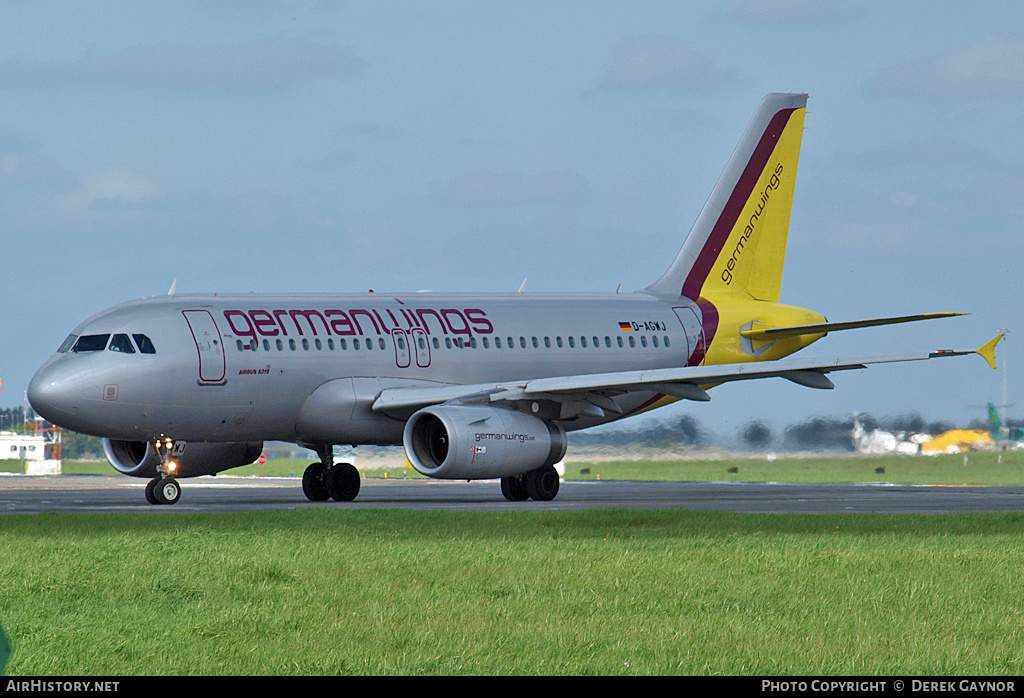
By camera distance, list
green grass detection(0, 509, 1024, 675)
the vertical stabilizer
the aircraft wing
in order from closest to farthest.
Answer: green grass detection(0, 509, 1024, 675) → the aircraft wing → the vertical stabilizer

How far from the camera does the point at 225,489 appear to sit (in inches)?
1529

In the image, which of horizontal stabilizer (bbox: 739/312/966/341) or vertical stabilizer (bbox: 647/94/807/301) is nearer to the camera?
horizontal stabilizer (bbox: 739/312/966/341)

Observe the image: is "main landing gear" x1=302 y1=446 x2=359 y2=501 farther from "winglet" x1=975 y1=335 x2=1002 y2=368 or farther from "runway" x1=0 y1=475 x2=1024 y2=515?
"winglet" x1=975 y1=335 x2=1002 y2=368

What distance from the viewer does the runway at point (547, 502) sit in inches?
1080

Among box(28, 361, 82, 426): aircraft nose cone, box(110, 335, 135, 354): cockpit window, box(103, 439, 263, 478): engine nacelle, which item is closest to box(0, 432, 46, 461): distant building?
box(103, 439, 263, 478): engine nacelle

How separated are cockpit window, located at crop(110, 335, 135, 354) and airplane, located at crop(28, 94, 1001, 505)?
2 cm

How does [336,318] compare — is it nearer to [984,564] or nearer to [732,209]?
[732,209]

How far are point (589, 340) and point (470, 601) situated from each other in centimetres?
2237

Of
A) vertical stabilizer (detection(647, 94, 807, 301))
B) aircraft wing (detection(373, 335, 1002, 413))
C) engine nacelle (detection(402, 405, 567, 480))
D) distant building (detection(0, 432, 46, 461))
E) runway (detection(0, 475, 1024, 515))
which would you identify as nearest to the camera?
runway (detection(0, 475, 1024, 515))

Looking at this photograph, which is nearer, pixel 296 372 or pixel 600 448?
pixel 296 372

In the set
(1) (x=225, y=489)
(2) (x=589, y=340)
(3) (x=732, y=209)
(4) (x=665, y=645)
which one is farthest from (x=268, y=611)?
(3) (x=732, y=209)

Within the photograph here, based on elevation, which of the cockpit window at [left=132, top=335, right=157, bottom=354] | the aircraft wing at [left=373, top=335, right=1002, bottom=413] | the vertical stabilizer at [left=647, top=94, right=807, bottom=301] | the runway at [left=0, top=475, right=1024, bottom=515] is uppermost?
the vertical stabilizer at [left=647, top=94, right=807, bottom=301]

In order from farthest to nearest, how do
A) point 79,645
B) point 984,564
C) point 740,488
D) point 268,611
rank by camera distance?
point 740,488 < point 984,564 < point 268,611 < point 79,645

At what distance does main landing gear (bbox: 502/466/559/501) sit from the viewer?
31.6 metres
